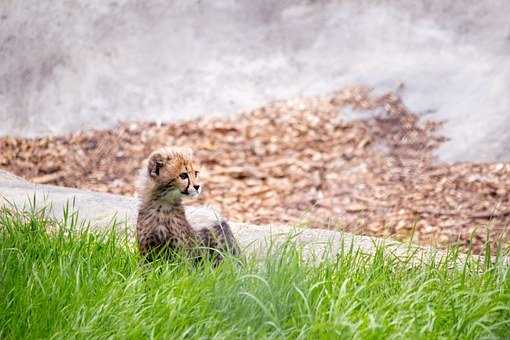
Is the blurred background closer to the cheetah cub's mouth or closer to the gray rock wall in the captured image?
the gray rock wall

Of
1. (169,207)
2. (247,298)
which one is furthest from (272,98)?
(247,298)

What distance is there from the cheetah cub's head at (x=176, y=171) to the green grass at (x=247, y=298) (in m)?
0.33

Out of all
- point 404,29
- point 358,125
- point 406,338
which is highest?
point 404,29

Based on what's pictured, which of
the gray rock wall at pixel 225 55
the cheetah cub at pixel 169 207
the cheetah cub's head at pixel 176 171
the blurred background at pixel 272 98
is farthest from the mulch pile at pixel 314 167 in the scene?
the cheetah cub's head at pixel 176 171

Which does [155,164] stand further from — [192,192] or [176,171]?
[192,192]

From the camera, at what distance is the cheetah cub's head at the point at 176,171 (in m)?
4.63

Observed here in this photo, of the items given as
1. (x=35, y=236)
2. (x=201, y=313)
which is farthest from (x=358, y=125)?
(x=201, y=313)

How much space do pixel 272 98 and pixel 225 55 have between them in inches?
29.2

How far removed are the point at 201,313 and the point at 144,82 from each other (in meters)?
6.69

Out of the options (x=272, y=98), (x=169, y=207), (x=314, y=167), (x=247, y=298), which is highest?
(x=272, y=98)

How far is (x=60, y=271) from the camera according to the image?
432 cm

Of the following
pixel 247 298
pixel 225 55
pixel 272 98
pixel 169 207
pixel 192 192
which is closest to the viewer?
pixel 247 298

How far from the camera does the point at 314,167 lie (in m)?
9.27

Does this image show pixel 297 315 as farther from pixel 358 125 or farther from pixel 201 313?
pixel 358 125
